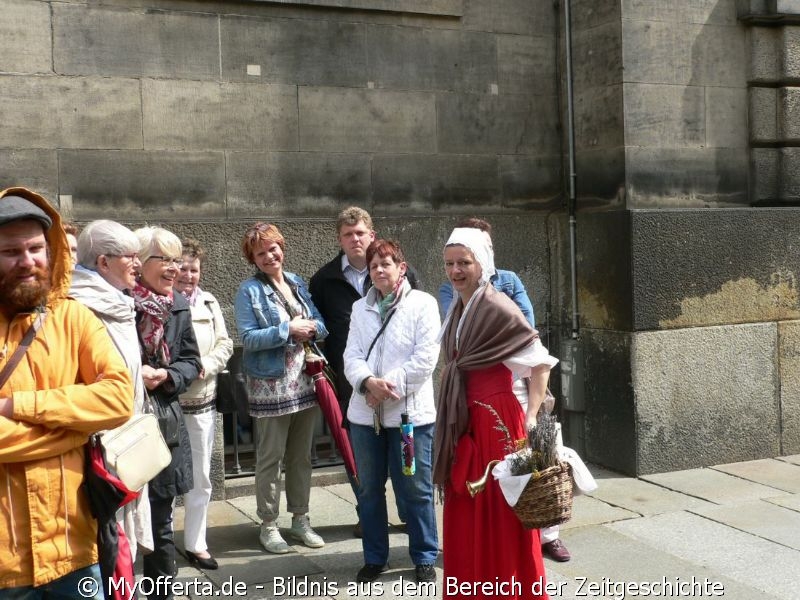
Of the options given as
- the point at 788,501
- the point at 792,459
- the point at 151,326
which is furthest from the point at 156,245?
the point at 792,459

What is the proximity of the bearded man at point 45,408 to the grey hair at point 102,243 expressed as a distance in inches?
36.2

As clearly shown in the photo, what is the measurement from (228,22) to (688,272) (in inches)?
144

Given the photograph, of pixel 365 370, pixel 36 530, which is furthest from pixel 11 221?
pixel 365 370

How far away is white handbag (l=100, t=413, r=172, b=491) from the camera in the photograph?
3.48 m

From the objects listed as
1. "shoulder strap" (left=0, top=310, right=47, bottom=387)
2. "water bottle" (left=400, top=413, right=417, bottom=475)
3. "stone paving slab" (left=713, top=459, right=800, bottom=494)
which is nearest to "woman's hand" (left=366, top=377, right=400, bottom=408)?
"water bottle" (left=400, top=413, right=417, bottom=475)

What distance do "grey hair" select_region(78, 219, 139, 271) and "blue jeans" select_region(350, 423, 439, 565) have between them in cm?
159

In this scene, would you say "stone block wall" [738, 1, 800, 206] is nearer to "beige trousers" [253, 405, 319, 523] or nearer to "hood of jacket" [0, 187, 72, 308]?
"beige trousers" [253, 405, 319, 523]

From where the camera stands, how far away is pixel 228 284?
678 cm

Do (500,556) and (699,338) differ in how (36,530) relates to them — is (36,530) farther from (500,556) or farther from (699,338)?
(699,338)

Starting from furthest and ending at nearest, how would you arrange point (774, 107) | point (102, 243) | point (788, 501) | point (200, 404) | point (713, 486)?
1. point (774, 107)
2. point (713, 486)
3. point (788, 501)
4. point (200, 404)
5. point (102, 243)

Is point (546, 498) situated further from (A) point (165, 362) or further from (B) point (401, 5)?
(B) point (401, 5)

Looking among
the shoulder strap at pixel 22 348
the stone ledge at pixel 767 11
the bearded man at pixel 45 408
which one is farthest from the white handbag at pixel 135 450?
the stone ledge at pixel 767 11

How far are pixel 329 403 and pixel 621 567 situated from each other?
5.86 ft

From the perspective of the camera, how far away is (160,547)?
4730 mm
